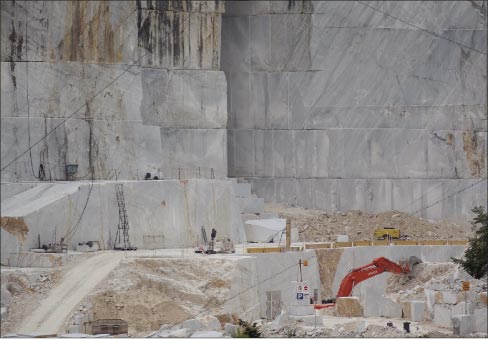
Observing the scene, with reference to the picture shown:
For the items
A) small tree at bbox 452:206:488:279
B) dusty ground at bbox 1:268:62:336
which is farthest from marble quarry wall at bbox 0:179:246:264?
small tree at bbox 452:206:488:279

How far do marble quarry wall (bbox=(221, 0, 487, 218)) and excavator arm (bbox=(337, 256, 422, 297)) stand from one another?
793 cm

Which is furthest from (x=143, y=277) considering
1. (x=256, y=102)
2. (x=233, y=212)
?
(x=256, y=102)

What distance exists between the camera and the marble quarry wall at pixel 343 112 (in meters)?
60.7

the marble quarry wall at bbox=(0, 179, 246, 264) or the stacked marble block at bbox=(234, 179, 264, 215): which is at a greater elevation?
the stacked marble block at bbox=(234, 179, 264, 215)

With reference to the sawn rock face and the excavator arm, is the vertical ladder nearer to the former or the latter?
the excavator arm

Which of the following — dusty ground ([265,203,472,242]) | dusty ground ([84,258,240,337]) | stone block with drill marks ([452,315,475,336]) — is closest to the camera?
dusty ground ([84,258,240,337])

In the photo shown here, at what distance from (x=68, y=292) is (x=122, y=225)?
19.0ft

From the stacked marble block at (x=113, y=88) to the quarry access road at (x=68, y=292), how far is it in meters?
7.48

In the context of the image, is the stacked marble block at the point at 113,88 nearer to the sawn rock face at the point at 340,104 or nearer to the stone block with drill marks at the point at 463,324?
the sawn rock face at the point at 340,104

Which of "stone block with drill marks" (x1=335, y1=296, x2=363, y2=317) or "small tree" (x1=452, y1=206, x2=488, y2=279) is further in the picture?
"small tree" (x1=452, y1=206, x2=488, y2=279)

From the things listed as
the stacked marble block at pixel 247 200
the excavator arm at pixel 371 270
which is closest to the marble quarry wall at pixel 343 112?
the stacked marble block at pixel 247 200

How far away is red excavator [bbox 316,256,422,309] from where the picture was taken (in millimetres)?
50750

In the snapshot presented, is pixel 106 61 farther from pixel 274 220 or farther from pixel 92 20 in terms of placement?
pixel 274 220

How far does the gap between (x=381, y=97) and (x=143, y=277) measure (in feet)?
64.9
